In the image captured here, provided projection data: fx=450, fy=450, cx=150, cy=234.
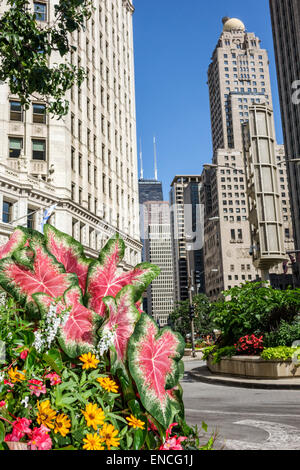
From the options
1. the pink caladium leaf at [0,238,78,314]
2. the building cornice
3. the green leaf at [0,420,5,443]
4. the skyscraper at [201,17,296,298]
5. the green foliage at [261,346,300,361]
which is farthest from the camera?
the skyscraper at [201,17,296,298]

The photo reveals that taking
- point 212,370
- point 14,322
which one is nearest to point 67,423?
point 14,322

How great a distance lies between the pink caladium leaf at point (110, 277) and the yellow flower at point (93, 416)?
0.60 metres

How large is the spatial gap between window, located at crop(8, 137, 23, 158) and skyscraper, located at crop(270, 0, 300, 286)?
2504 inches

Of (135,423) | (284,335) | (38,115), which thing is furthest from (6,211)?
(135,423)

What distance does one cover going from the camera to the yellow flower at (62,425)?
1.80 m

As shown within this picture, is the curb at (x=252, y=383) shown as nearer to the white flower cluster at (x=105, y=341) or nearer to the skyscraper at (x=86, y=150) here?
the white flower cluster at (x=105, y=341)

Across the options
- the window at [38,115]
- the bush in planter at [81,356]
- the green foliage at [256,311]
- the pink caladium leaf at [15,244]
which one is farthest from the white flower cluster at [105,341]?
the window at [38,115]

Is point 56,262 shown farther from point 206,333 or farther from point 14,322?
point 206,333

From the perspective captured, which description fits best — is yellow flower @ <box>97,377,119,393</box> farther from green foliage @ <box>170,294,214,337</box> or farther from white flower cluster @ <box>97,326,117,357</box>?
green foliage @ <box>170,294,214,337</box>

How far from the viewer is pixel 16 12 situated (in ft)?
33.5

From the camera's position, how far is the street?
18.5 ft

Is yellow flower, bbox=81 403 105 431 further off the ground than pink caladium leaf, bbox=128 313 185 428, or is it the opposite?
pink caladium leaf, bbox=128 313 185 428

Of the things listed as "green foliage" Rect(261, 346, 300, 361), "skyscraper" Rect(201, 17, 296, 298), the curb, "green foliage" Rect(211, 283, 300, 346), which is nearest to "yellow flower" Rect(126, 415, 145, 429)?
the curb

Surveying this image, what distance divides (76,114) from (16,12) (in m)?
42.7
